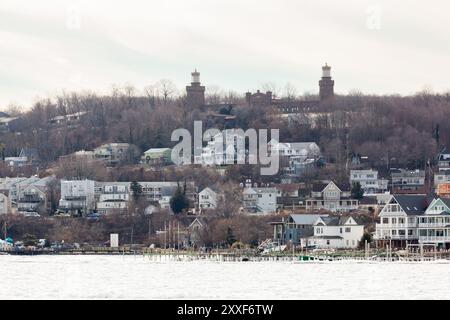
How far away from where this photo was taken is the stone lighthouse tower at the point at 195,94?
140 metres

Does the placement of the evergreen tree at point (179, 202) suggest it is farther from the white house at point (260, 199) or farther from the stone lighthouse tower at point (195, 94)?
the stone lighthouse tower at point (195, 94)

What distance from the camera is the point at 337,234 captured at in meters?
87.3

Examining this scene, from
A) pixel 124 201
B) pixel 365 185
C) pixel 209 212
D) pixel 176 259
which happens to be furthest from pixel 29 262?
pixel 365 185

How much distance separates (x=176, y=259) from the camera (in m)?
82.6

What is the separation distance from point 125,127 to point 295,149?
18.8 metres

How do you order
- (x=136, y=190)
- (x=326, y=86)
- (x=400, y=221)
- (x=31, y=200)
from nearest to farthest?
(x=400, y=221)
(x=136, y=190)
(x=31, y=200)
(x=326, y=86)

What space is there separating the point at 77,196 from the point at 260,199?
42.8 ft

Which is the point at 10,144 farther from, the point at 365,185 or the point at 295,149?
the point at 365,185

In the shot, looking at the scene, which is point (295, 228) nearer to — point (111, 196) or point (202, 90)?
point (111, 196)

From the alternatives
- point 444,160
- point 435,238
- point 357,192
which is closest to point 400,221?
point 435,238

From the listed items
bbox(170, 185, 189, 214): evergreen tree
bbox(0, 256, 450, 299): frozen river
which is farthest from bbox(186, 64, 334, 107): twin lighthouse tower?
bbox(0, 256, 450, 299): frozen river

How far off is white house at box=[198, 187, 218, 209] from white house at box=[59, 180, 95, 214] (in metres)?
7.78

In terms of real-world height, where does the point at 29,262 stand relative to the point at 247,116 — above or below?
below

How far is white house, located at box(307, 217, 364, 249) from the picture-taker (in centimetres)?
8681
